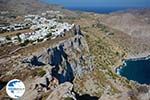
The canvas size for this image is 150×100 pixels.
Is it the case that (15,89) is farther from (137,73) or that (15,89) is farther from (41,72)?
(137,73)

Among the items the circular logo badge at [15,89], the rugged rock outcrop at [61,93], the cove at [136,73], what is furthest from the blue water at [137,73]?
the circular logo badge at [15,89]

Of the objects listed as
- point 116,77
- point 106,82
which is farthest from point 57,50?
point 116,77

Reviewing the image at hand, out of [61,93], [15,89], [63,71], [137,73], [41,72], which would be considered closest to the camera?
[15,89]

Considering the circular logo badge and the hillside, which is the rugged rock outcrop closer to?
the hillside

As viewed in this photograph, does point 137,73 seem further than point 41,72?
Yes

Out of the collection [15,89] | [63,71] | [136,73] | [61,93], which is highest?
[15,89]

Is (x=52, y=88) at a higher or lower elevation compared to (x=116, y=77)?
higher

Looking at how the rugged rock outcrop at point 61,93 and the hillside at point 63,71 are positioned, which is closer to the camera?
the rugged rock outcrop at point 61,93

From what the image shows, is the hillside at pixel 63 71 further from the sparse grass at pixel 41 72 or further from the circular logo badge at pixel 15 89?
the circular logo badge at pixel 15 89

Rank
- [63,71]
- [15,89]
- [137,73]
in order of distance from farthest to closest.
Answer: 1. [137,73]
2. [63,71]
3. [15,89]

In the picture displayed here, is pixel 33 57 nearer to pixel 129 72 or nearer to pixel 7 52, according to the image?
pixel 7 52

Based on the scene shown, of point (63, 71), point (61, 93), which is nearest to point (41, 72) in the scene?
point (61, 93)
